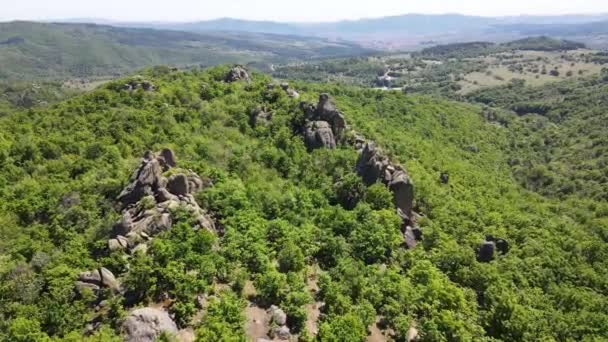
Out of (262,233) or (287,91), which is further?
(287,91)

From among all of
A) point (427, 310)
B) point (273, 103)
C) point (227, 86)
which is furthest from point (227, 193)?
point (227, 86)

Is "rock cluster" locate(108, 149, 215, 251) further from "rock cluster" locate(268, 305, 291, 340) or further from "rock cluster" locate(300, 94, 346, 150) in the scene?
"rock cluster" locate(300, 94, 346, 150)

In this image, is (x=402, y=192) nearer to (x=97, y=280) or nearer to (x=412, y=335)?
(x=412, y=335)

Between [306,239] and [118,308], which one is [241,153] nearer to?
[306,239]

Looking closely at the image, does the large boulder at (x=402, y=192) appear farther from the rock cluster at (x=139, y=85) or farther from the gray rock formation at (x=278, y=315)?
the rock cluster at (x=139, y=85)

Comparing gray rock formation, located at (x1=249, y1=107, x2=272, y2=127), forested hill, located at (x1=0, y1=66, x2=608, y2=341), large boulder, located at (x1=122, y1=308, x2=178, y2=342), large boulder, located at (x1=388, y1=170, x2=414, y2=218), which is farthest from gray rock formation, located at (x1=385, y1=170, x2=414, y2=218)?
large boulder, located at (x1=122, y1=308, x2=178, y2=342)

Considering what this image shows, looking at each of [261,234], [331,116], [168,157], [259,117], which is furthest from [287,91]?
[261,234]
